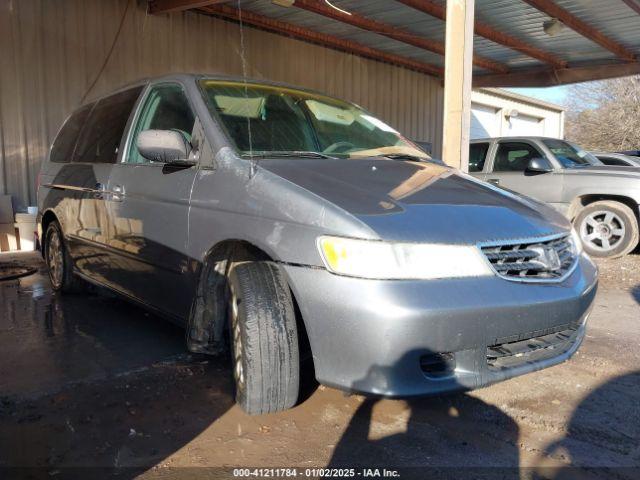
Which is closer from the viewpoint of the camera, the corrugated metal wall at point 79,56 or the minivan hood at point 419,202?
Result: the minivan hood at point 419,202

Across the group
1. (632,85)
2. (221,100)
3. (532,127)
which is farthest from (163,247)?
(632,85)

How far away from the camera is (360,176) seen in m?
2.78

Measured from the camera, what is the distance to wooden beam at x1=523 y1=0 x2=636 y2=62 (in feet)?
29.4

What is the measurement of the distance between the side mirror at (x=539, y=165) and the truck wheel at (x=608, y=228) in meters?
0.73

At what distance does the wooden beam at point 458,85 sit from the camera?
5.36 metres

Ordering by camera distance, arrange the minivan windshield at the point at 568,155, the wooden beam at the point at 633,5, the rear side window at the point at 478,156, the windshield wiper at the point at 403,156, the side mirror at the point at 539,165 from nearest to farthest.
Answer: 1. the windshield wiper at the point at 403,156
2. the side mirror at the point at 539,165
3. the minivan windshield at the point at 568,155
4. the rear side window at the point at 478,156
5. the wooden beam at the point at 633,5

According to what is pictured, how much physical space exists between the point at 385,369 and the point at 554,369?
1705 millimetres

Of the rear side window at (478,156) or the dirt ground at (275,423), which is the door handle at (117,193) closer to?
the dirt ground at (275,423)

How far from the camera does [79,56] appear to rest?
8312 millimetres

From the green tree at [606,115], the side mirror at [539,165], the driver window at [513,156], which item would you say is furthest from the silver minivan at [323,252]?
the green tree at [606,115]

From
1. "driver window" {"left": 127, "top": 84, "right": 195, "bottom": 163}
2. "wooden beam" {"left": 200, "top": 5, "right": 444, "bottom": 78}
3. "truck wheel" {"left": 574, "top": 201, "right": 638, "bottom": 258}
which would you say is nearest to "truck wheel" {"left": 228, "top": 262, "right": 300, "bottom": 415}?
"driver window" {"left": 127, "top": 84, "right": 195, "bottom": 163}

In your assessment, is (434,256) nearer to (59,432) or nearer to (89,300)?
(59,432)

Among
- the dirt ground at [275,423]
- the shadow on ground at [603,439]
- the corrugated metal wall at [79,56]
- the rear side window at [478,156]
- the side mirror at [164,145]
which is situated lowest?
the shadow on ground at [603,439]

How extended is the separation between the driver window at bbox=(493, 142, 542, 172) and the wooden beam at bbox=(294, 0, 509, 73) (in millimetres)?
3728
